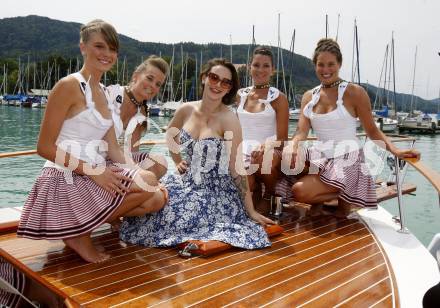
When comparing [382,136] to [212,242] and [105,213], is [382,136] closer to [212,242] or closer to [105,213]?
[212,242]

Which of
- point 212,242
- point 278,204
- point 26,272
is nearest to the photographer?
point 26,272

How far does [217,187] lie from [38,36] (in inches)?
6026

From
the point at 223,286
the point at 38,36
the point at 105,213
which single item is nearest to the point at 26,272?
the point at 105,213

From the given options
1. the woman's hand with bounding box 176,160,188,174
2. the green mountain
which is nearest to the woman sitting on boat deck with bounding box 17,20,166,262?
the woman's hand with bounding box 176,160,188,174

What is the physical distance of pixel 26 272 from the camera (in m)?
2.47

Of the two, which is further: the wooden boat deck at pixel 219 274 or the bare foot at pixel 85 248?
the bare foot at pixel 85 248

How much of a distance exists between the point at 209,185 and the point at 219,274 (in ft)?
3.35

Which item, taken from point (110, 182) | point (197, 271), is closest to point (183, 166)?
point (110, 182)

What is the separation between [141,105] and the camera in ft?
14.2

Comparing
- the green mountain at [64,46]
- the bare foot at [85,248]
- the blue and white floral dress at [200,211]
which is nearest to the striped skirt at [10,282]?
the bare foot at [85,248]

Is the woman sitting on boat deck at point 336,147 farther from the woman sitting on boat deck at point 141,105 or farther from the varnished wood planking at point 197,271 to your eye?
the woman sitting on boat deck at point 141,105

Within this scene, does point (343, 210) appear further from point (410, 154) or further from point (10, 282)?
point (10, 282)

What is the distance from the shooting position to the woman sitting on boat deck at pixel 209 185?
11.9ft

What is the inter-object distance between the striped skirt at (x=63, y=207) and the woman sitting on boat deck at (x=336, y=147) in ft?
7.47
